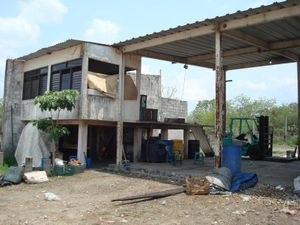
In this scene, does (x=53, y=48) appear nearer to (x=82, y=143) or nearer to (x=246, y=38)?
(x=82, y=143)

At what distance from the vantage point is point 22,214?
7.34 metres

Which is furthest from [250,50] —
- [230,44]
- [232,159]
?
[232,159]

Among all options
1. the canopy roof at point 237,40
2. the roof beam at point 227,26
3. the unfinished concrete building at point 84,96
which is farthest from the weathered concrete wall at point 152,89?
the roof beam at point 227,26

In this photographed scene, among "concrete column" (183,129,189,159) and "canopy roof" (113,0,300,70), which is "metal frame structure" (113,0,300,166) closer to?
"canopy roof" (113,0,300,70)

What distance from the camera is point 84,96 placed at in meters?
13.5

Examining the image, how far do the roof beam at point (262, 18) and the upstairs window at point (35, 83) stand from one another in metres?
9.00

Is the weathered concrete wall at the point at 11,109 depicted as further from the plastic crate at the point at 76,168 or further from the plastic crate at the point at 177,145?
the plastic crate at the point at 177,145

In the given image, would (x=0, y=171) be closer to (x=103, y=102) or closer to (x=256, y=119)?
(x=103, y=102)

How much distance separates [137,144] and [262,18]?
807 cm

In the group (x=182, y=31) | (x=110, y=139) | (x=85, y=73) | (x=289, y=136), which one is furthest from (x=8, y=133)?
(x=289, y=136)

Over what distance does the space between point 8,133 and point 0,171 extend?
413cm

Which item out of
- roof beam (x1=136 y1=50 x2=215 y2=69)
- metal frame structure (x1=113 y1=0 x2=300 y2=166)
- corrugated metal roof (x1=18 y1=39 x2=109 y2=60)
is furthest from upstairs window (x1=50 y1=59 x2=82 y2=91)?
roof beam (x1=136 y1=50 x2=215 y2=69)

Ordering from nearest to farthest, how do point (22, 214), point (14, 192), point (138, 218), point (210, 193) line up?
point (138, 218) < point (22, 214) < point (210, 193) < point (14, 192)

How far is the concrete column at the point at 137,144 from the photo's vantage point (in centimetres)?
1556
